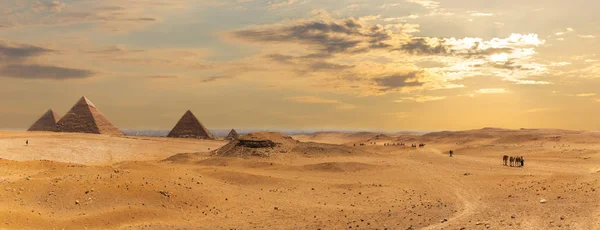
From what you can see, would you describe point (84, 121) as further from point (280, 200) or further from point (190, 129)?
point (280, 200)

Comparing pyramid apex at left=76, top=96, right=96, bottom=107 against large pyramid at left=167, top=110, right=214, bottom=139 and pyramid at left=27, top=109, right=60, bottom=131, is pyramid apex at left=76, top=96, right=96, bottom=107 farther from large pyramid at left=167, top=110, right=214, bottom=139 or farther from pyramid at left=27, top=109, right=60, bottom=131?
large pyramid at left=167, top=110, right=214, bottom=139

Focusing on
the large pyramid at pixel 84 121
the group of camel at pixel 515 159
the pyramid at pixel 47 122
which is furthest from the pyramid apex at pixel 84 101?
the group of camel at pixel 515 159

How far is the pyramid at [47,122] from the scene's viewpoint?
7719 cm

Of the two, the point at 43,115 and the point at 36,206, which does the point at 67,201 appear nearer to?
the point at 36,206

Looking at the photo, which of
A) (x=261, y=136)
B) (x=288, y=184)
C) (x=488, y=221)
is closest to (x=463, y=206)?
(x=488, y=221)

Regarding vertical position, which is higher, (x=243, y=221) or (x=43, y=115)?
(x=43, y=115)

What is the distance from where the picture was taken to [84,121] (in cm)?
7281

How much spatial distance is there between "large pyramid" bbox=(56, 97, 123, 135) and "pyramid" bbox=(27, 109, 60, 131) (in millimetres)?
3983

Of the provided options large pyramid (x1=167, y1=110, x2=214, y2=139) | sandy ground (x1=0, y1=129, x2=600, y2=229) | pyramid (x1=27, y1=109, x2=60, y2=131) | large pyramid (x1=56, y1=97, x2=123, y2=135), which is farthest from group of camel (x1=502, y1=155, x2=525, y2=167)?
pyramid (x1=27, y1=109, x2=60, y2=131)

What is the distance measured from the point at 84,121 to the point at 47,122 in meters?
10.6

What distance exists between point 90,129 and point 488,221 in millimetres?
68865

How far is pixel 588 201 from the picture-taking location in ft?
53.4

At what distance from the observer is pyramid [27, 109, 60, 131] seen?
77188 mm

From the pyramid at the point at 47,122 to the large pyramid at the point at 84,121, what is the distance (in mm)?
3983
